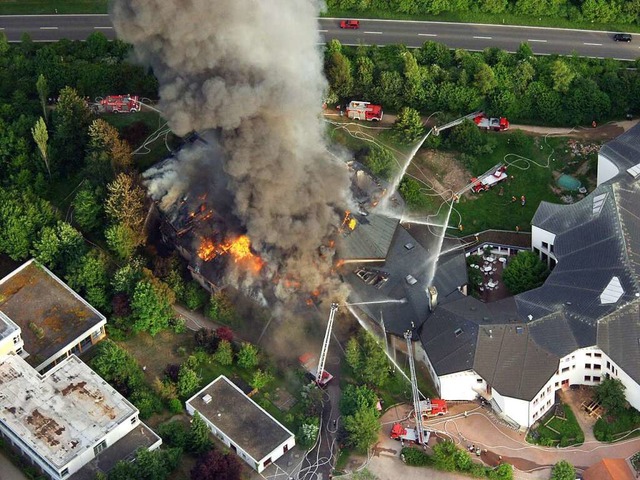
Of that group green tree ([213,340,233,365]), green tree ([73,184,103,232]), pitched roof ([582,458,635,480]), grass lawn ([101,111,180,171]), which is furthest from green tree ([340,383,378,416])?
grass lawn ([101,111,180,171])

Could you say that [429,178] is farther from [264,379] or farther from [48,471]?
[48,471]

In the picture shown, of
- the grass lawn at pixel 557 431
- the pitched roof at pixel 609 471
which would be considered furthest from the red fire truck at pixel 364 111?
the pitched roof at pixel 609 471

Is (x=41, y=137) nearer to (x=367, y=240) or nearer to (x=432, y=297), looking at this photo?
(x=367, y=240)

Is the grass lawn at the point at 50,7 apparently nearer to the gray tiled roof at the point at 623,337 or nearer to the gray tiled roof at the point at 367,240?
the gray tiled roof at the point at 367,240

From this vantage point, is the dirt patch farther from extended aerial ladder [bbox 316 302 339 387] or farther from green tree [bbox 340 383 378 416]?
green tree [bbox 340 383 378 416]

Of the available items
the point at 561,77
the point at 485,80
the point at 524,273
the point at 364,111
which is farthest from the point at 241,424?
the point at 561,77
